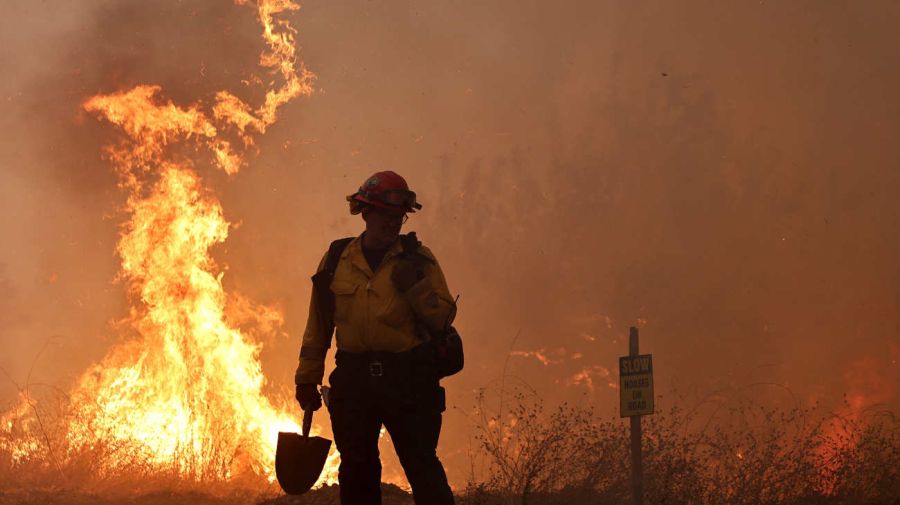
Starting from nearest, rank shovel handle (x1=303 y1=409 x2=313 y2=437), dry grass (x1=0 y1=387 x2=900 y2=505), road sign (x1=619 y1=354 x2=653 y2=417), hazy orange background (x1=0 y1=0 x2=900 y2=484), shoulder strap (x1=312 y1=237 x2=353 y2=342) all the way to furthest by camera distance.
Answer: shoulder strap (x1=312 y1=237 x2=353 y2=342) → shovel handle (x1=303 y1=409 x2=313 y2=437) → road sign (x1=619 y1=354 x2=653 y2=417) → dry grass (x1=0 y1=387 x2=900 y2=505) → hazy orange background (x1=0 y1=0 x2=900 y2=484)

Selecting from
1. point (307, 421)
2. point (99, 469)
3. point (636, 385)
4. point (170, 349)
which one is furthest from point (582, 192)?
point (307, 421)

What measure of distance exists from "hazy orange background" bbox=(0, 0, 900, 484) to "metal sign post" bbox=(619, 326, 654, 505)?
12.9 metres

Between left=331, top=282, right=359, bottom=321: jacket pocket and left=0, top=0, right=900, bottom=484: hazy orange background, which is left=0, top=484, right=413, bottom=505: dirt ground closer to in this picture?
left=331, top=282, right=359, bottom=321: jacket pocket

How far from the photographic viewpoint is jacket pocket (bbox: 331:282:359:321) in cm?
516

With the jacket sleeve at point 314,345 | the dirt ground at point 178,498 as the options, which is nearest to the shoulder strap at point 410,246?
the jacket sleeve at point 314,345

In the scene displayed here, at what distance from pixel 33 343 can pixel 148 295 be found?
64.2 ft

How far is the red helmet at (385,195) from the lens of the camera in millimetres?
5199

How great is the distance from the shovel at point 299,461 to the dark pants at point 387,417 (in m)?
0.40

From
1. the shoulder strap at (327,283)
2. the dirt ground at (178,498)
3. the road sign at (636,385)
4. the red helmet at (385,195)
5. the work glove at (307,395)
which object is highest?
the red helmet at (385,195)

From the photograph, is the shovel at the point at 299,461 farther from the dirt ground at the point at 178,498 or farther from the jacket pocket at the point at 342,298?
the dirt ground at the point at 178,498

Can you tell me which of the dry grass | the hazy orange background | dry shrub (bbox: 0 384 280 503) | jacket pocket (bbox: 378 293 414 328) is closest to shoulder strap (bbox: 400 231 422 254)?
jacket pocket (bbox: 378 293 414 328)

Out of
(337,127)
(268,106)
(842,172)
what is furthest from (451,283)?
(268,106)

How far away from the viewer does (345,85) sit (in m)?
26.0

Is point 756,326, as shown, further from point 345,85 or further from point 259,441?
point 259,441
